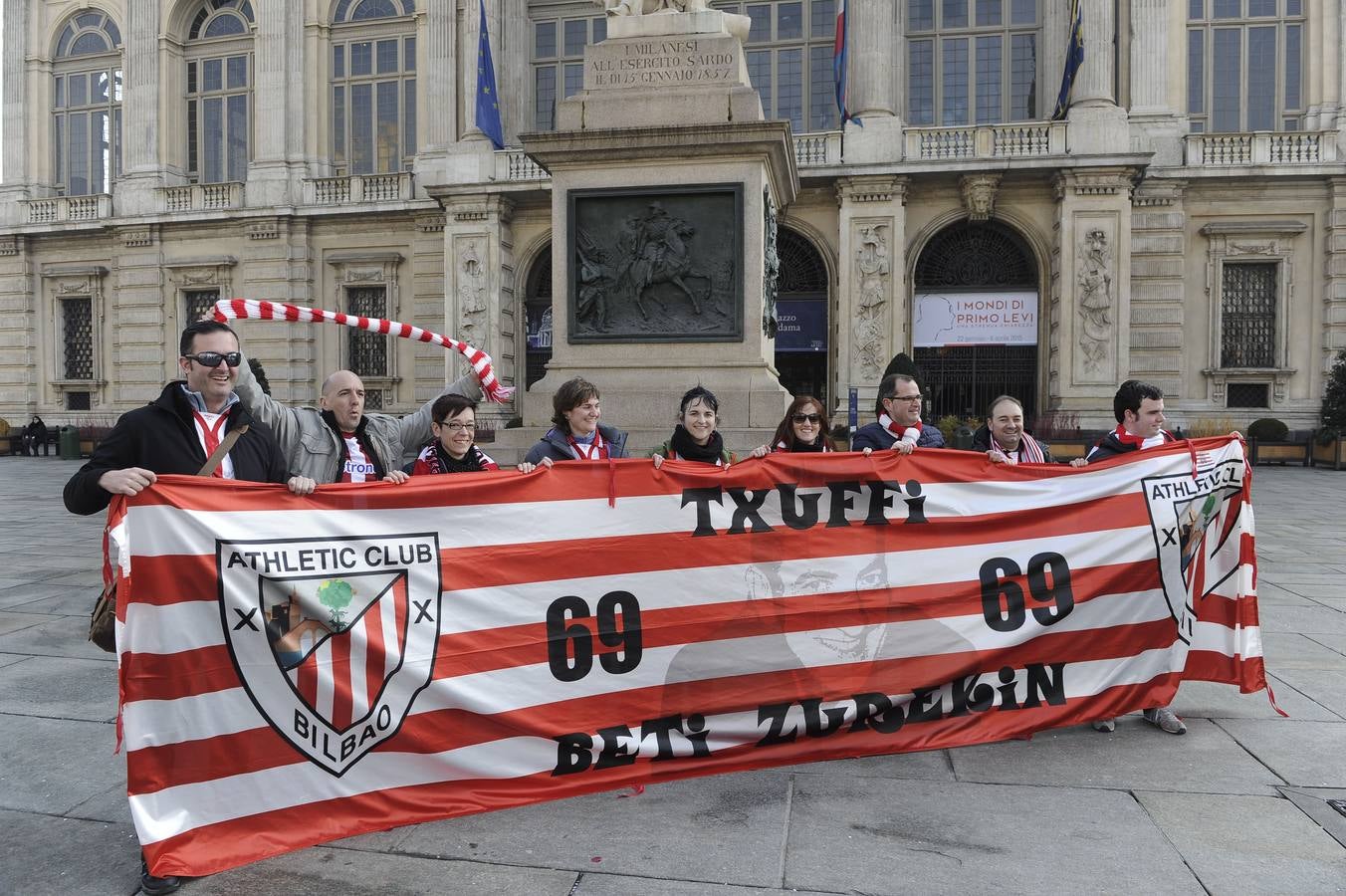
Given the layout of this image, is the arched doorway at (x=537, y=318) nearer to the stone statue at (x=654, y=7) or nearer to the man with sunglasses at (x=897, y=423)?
the stone statue at (x=654, y=7)

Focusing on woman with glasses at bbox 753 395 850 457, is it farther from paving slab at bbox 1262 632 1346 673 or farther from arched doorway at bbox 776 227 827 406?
arched doorway at bbox 776 227 827 406

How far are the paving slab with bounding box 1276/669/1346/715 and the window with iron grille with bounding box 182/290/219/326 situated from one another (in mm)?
33502

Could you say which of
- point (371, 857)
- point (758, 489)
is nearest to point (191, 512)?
point (371, 857)

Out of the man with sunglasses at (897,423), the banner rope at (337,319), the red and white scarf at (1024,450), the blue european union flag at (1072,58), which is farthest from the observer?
the blue european union flag at (1072,58)

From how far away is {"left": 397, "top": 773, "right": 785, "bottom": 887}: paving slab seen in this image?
11.3 ft

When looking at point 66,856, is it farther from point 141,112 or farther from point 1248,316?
point 141,112

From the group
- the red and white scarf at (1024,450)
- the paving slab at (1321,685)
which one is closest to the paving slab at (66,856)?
the red and white scarf at (1024,450)

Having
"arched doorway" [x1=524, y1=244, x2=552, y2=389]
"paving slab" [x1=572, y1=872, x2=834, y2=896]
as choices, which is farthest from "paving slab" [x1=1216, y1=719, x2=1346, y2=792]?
"arched doorway" [x1=524, y1=244, x2=552, y2=389]

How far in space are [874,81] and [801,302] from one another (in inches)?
248

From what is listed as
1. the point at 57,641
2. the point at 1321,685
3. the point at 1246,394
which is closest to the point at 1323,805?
the point at 1321,685

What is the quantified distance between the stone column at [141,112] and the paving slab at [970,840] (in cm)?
3491

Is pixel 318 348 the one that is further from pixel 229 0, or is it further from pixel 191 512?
pixel 191 512

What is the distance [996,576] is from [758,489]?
1.35m

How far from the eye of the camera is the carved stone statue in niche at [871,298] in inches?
1008
